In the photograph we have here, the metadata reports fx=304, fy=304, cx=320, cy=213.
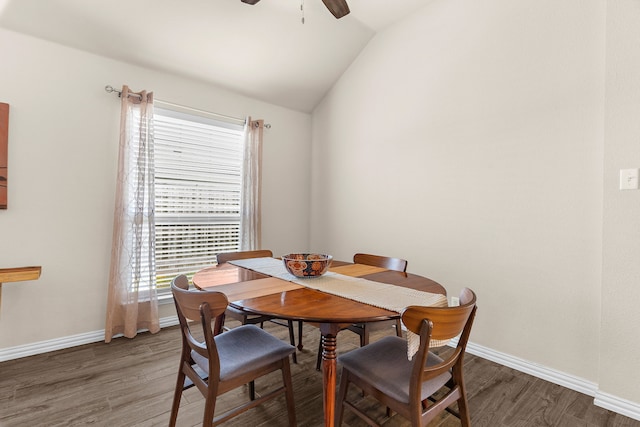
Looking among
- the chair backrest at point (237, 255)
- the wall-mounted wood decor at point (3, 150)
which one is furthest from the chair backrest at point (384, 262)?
the wall-mounted wood decor at point (3, 150)

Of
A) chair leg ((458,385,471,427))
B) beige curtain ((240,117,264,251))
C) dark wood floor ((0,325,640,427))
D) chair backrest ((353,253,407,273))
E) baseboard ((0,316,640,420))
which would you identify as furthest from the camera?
beige curtain ((240,117,264,251))

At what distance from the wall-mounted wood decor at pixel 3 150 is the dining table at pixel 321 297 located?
66.3 inches

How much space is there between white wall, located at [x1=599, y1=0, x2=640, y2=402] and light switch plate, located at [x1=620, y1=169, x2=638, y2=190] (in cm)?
3

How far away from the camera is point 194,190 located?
3.14 m

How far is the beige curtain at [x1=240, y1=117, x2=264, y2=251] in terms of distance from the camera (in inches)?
133

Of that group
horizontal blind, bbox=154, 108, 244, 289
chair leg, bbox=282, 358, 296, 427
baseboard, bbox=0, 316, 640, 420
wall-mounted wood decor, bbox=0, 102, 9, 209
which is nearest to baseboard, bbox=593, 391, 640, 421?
baseboard, bbox=0, 316, 640, 420

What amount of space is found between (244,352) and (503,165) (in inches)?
87.2

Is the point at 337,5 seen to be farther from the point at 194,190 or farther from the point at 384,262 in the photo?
the point at 194,190

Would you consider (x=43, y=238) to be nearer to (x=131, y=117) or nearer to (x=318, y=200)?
(x=131, y=117)

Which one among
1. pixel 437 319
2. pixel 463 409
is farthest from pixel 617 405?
pixel 437 319

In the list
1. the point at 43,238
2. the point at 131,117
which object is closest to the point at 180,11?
the point at 131,117

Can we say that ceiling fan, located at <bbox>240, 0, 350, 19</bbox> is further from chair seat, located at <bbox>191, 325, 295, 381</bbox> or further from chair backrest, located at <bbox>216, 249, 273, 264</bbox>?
chair seat, located at <bbox>191, 325, 295, 381</bbox>

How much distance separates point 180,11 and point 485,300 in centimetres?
340

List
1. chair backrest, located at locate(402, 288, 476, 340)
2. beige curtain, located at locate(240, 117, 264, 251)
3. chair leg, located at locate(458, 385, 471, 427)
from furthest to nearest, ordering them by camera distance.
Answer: beige curtain, located at locate(240, 117, 264, 251) < chair leg, located at locate(458, 385, 471, 427) < chair backrest, located at locate(402, 288, 476, 340)
